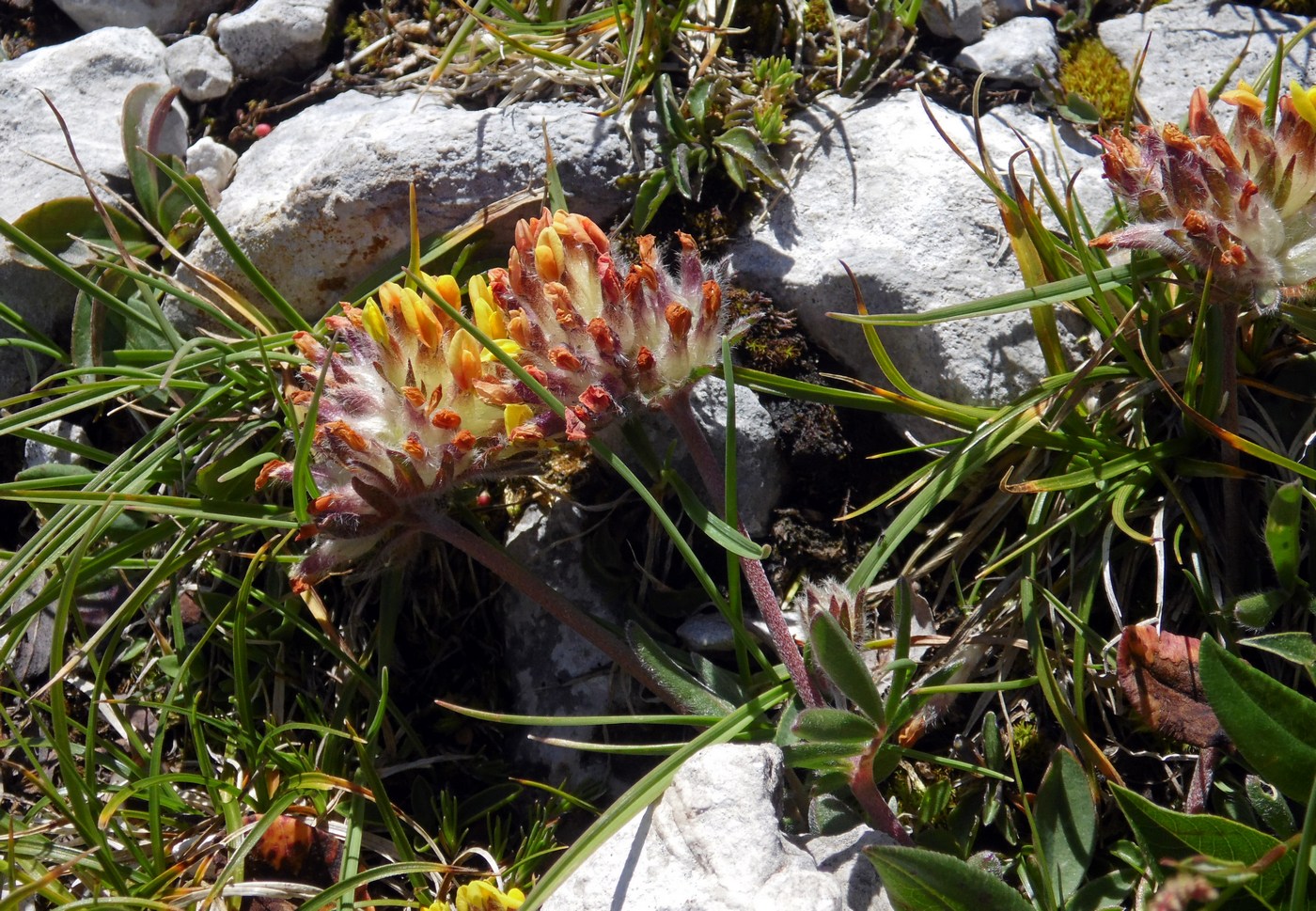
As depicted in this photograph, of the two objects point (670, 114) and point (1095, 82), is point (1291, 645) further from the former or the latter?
point (670, 114)

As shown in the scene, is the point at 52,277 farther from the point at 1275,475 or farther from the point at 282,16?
the point at 1275,475

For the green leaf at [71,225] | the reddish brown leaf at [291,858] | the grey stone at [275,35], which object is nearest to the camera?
the reddish brown leaf at [291,858]

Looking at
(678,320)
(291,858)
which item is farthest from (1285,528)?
(291,858)

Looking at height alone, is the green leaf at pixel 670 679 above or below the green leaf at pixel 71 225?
below

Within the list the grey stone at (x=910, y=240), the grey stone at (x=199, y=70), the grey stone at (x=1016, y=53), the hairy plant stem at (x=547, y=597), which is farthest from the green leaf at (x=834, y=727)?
the grey stone at (x=199, y=70)

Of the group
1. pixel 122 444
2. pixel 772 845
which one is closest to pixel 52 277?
pixel 122 444

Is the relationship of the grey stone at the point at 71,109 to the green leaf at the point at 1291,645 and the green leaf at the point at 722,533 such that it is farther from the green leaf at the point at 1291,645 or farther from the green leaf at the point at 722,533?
the green leaf at the point at 1291,645
